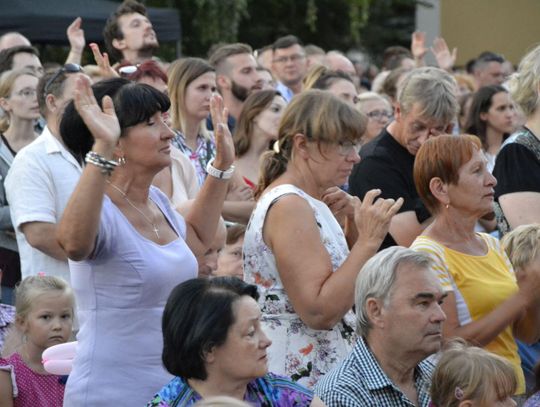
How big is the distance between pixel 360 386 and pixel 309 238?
0.66 meters

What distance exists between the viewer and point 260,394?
3758mm

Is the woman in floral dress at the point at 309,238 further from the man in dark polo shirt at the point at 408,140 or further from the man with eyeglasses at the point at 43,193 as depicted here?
the man with eyeglasses at the point at 43,193

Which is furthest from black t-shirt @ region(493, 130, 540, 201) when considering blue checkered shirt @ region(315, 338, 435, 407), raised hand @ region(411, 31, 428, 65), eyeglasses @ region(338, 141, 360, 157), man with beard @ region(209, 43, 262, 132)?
raised hand @ region(411, 31, 428, 65)

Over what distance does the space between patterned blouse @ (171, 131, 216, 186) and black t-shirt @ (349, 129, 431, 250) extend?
52.0 inches

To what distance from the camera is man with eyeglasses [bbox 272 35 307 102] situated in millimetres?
10625

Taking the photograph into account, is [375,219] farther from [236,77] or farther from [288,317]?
[236,77]

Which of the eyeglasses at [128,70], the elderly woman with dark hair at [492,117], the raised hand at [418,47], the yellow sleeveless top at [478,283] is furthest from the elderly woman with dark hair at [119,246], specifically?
the raised hand at [418,47]

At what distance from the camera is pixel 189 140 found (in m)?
7.16

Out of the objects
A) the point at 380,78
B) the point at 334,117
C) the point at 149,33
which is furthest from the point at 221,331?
the point at 380,78

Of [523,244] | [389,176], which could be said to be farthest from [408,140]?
[523,244]

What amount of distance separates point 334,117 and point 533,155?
119cm

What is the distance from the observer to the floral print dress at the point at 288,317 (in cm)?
442

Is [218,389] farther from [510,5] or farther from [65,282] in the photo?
[510,5]

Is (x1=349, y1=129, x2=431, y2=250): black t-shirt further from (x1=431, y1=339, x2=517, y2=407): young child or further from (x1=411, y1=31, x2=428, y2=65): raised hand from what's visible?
(x1=411, y1=31, x2=428, y2=65): raised hand
